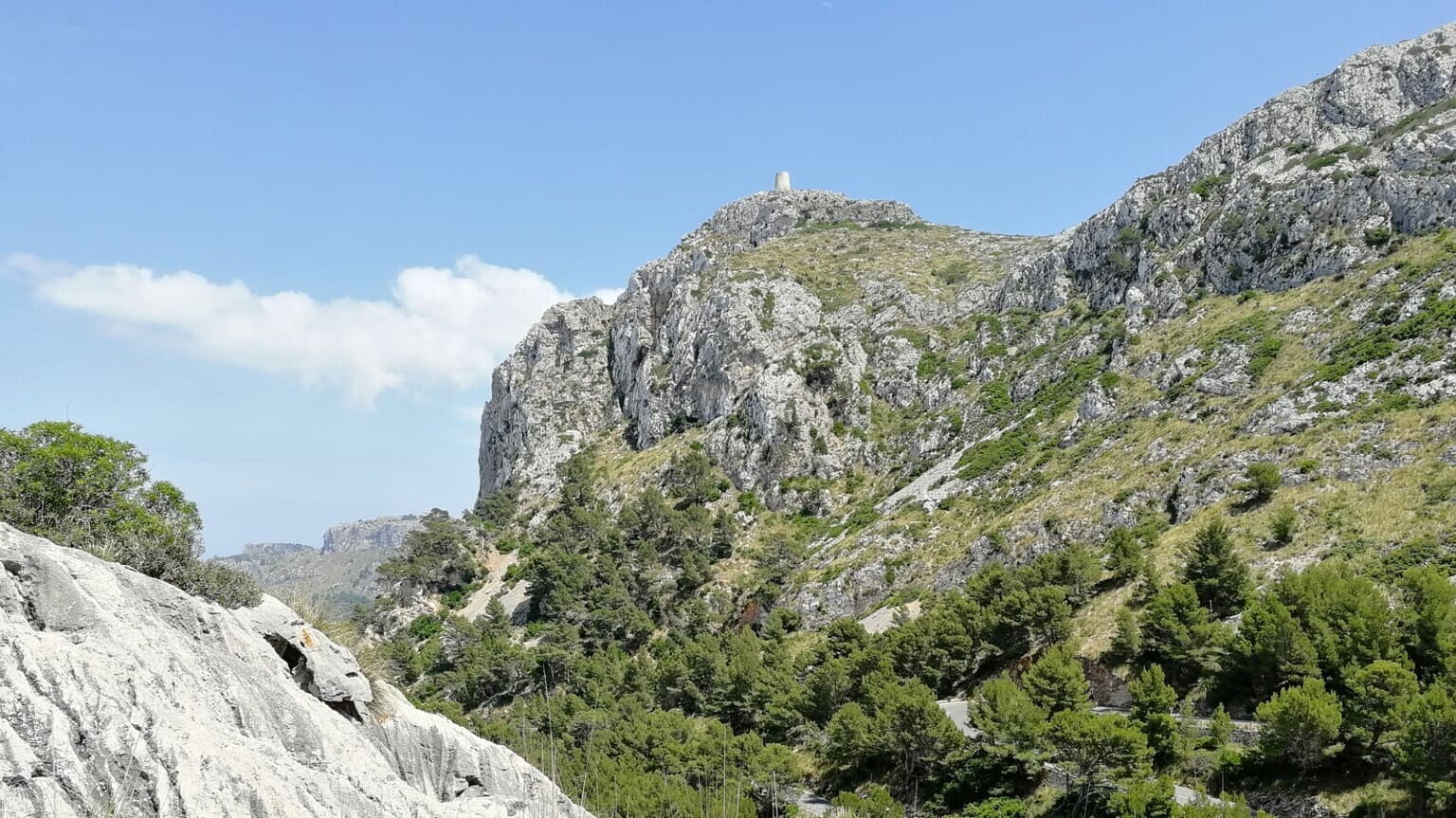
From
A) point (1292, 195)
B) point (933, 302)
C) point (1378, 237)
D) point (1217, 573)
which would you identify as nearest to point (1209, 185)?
point (1292, 195)

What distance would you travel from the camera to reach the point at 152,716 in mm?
11953

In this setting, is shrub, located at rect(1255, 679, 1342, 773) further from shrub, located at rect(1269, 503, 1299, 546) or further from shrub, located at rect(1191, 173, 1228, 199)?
shrub, located at rect(1191, 173, 1228, 199)

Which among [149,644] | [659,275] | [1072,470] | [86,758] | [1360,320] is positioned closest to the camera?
[86,758]

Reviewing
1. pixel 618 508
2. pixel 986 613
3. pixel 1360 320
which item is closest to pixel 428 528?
pixel 618 508

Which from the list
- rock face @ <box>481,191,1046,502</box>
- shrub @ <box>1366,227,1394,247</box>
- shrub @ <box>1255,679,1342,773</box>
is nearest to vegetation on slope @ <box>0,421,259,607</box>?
shrub @ <box>1255,679,1342,773</box>

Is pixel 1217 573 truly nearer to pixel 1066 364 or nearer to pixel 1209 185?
pixel 1066 364

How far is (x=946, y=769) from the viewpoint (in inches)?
1232

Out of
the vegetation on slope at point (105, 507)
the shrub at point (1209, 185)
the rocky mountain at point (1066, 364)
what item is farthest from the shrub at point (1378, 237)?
the vegetation on slope at point (105, 507)

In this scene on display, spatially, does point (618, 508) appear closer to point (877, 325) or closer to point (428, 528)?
point (428, 528)

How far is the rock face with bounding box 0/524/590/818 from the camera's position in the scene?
1027cm

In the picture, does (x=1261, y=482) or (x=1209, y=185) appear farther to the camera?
(x=1209, y=185)

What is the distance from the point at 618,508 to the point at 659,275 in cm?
4542

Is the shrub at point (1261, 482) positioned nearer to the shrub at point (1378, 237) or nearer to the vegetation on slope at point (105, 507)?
the shrub at point (1378, 237)

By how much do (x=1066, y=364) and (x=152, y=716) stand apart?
256 ft
